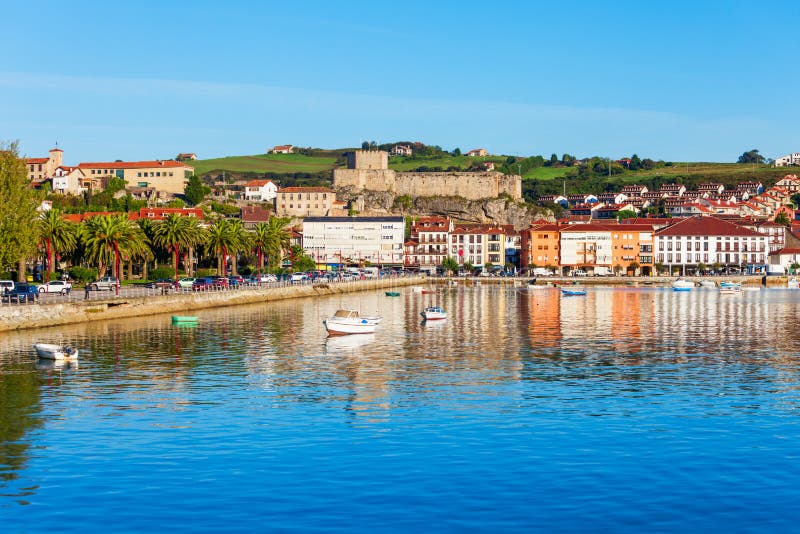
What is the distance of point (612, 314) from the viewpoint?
89.7 m

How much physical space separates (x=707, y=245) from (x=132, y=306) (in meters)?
125

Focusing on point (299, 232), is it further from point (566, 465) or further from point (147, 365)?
point (566, 465)

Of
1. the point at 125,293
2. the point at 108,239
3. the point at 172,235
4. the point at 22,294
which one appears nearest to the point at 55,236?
the point at 108,239

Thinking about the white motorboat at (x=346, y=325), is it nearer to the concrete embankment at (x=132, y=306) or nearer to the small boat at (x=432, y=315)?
the small boat at (x=432, y=315)

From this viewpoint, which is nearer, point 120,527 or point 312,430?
point 120,527

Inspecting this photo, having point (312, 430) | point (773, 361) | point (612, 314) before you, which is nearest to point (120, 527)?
point (312, 430)

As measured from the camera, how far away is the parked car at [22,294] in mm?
Result: 68144

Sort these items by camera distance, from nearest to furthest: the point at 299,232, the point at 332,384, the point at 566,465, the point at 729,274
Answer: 1. the point at 566,465
2. the point at 332,384
3. the point at 729,274
4. the point at 299,232

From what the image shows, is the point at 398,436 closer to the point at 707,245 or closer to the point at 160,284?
the point at 160,284

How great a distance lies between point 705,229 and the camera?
177 m

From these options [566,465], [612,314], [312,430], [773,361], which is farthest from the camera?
[612,314]

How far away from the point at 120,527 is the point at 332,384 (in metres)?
20.8

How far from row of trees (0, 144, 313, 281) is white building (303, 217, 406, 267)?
130ft

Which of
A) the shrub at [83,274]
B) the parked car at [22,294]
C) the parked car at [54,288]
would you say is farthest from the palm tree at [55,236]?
the parked car at [22,294]
